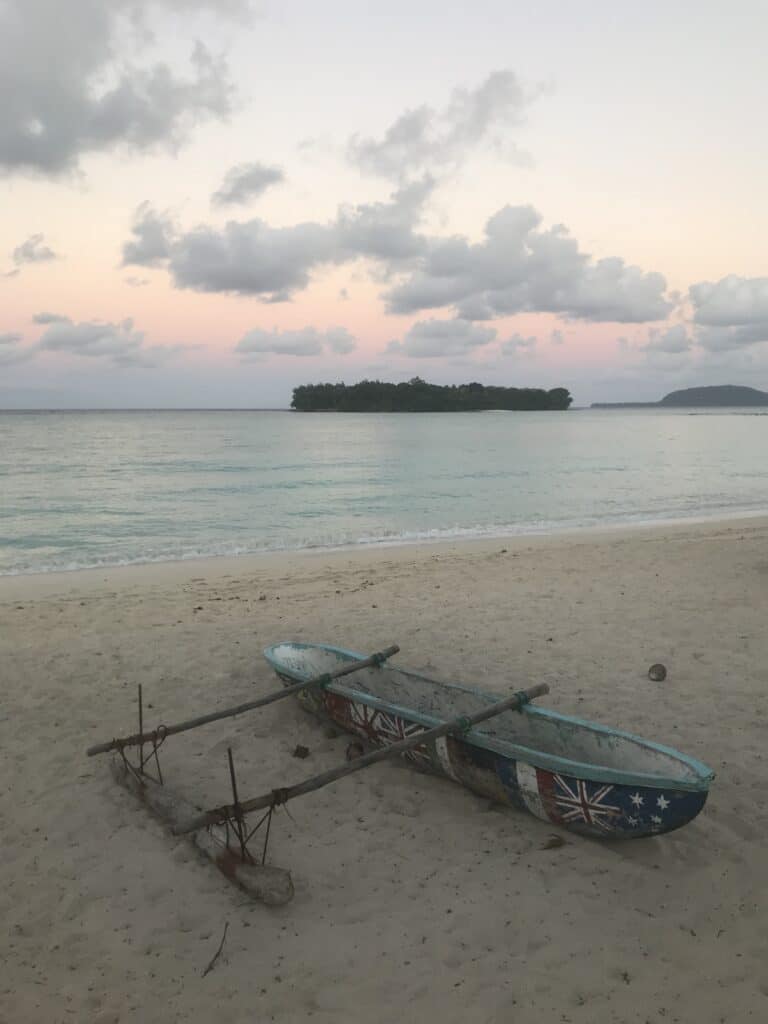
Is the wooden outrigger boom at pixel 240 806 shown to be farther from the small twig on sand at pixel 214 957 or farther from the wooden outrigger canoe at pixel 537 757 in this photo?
the small twig on sand at pixel 214 957

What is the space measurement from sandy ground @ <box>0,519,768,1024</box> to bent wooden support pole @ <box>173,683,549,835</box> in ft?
1.78

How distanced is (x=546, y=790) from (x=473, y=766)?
24.8 inches

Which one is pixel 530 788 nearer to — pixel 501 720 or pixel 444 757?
pixel 444 757

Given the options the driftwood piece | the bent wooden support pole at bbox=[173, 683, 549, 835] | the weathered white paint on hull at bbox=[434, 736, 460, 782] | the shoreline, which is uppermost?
the bent wooden support pole at bbox=[173, 683, 549, 835]

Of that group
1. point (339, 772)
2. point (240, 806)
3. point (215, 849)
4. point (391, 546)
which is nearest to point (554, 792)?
point (339, 772)

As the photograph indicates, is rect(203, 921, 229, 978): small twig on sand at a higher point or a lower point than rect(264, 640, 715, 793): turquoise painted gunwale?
lower

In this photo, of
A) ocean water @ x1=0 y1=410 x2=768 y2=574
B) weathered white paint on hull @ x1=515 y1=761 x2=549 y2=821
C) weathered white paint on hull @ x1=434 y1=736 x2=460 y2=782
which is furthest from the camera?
ocean water @ x1=0 y1=410 x2=768 y2=574

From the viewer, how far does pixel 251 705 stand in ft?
20.1

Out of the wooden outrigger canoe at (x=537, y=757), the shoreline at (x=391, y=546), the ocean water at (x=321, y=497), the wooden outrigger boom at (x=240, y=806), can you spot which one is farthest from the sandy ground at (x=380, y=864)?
the ocean water at (x=321, y=497)

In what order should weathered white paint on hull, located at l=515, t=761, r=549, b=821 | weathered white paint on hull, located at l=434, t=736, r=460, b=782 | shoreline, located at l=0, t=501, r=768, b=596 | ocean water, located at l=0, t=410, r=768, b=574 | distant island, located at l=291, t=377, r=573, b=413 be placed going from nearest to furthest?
weathered white paint on hull, located at l=515, t=761, r=549, b=821, weathered white paint on hull, located at l=434, t=736, r=460, b=782, shoreline, located at l=0, t=501, r=768, b=596, ocean water, located at l=0, t=410, r=768, b=574, distant island, located at l=291, t=377, r=573, b=413

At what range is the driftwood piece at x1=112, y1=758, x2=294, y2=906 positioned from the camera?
14.3 ft

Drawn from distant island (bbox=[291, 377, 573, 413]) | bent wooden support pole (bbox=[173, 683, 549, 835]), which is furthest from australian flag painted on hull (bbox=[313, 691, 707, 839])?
distant island (bbox=[291, 377, 573, 413])

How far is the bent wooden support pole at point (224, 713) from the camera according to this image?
226 inches

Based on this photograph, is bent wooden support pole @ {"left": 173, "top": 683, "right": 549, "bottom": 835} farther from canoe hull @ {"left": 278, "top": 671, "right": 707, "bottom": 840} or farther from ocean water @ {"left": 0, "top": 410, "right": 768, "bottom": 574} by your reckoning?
ocean water @ {"left": 0, "top": 410, "right": 768, "bottom": 574}
